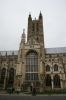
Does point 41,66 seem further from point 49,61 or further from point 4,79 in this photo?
point 4,79

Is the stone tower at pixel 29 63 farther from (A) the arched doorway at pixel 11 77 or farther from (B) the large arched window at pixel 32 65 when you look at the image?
(A) the arched doorway at pixel 11 77

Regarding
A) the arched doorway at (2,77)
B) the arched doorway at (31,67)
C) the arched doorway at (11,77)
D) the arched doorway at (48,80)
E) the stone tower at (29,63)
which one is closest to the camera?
the stone tower at (29,63)

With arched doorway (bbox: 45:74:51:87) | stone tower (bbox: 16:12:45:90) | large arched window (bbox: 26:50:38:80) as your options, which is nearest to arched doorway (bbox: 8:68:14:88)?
stone tower (bbox: 16:12:45:90)

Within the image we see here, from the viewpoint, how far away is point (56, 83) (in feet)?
182

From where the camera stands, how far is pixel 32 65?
56.6 meters

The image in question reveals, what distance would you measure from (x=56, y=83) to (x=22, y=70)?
12.7 metres

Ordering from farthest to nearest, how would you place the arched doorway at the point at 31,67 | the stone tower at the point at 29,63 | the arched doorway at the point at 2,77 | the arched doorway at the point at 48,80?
the arched doorway at the point at 2,77 → the arched doorway at the point at 48,80 → the arched doorway at the point at 31,67 → the stone tower at the point at 29,63

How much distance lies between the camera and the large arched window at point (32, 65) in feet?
181

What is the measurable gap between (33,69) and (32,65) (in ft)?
4.91

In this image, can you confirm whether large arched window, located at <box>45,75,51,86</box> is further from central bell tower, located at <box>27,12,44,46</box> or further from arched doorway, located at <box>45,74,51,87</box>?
central bell tower, located at <box>27,12,44,46</box>

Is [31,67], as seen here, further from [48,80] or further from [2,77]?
[2,77]

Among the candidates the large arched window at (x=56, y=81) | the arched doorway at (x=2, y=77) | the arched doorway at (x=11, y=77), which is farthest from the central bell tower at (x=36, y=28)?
the large arched window at (x=56, y=81)

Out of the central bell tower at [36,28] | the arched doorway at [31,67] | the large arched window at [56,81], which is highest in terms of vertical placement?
the central bell tower at [36,28]

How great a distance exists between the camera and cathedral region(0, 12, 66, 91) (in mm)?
53375
